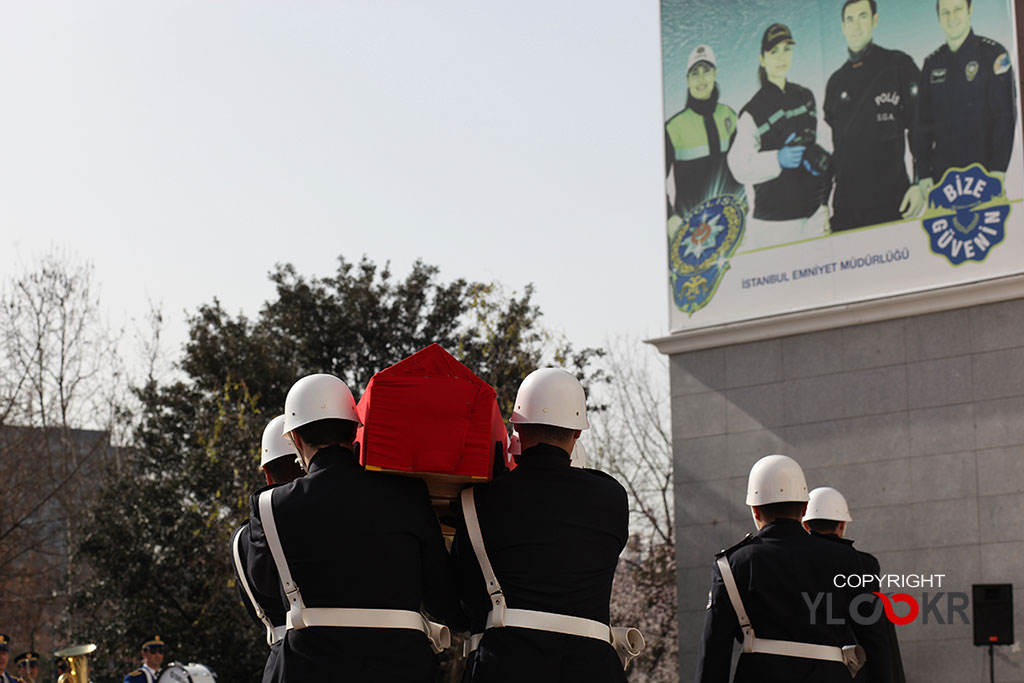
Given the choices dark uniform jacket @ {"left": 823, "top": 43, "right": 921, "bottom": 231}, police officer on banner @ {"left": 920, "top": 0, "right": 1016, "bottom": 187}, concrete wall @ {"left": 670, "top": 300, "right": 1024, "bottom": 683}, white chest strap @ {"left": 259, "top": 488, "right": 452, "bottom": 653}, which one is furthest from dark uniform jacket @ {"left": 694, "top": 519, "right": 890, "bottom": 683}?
dark uniform jacket @ {"left": 823, "top": 43, "right": 921, "bottom": 231}

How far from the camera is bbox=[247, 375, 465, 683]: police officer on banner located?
518 centimetres

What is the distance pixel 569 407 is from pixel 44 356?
97.3ft

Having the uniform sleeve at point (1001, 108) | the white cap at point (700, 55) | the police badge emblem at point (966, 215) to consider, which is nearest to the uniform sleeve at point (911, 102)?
the police badge emblem at point (966, 215)

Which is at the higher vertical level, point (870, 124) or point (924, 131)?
point (870, 124)

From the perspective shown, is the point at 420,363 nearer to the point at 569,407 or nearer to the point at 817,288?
the point at 569,407

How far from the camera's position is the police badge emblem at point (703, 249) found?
2195 centimetres

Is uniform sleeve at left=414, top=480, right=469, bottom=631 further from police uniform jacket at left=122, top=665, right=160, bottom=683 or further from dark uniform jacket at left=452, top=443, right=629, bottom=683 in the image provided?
police uniform jacket at left=122, top=665, right=160, bottom=683

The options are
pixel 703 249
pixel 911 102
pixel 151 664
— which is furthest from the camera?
pixel 703 249

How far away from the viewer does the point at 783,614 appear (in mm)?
7062

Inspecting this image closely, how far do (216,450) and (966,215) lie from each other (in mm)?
14821

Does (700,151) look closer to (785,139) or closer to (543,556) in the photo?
(785,139)

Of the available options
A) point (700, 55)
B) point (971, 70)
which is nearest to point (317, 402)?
point (971, 70)

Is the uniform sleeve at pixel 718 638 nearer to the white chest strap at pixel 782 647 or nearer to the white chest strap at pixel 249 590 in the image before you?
the white chest strap at pixel 782 647

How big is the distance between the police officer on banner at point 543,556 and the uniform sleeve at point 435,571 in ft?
0.18
